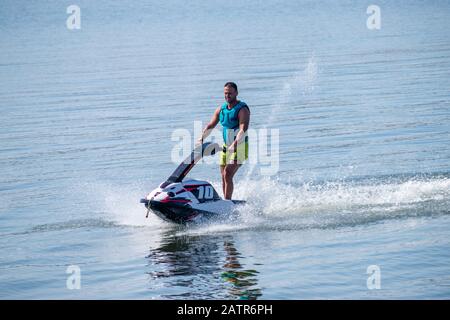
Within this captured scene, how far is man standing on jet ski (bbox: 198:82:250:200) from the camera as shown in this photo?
46.9 ft

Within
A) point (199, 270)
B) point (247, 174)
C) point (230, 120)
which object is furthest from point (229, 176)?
point (247, 174)

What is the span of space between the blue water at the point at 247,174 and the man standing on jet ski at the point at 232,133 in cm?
71

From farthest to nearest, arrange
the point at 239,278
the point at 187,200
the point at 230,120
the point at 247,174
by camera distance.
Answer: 1. the point at 247,174
2. the point at 230,120
3. the point at 187,200
4. the point at 239,278

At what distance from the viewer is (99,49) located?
53.4 m

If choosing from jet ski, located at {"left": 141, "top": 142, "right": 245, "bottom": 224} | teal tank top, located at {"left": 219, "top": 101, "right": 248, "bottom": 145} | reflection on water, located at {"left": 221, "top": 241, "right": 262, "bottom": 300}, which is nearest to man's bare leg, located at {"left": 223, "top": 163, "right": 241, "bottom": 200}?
jet ski, located at {"left": 141, "top": 142, "right": 245, "bottom": 224}

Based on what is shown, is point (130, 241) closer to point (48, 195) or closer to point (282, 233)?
point (282, 233)

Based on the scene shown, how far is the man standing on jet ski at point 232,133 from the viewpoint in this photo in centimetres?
1430

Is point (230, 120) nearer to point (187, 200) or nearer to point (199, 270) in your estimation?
point (187, 200)

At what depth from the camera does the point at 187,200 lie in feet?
45.5

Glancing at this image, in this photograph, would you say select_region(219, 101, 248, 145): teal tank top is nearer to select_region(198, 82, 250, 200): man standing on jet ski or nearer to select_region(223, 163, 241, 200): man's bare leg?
select_region(198, 82, 250, 200): man standing on jet ski

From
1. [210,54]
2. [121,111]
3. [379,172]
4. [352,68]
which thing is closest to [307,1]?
[210,54]

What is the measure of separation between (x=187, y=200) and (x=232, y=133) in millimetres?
1497

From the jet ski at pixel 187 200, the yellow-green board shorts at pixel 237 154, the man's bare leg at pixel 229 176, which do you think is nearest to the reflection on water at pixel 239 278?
the jet ski at pixel 187 200

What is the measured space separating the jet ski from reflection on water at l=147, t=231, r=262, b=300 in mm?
411
